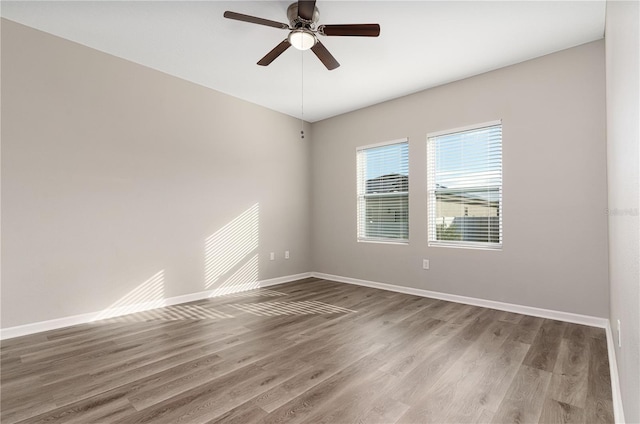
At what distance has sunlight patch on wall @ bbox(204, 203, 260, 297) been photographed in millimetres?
4180

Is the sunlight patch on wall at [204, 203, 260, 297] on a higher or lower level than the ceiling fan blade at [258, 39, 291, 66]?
lower

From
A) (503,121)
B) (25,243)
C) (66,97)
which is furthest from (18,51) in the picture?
(503,121)

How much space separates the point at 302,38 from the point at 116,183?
8.20 ft

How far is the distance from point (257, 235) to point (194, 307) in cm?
144

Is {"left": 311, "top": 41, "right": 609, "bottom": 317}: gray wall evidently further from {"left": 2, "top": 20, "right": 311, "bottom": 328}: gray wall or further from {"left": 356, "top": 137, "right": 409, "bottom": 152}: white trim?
{"left": 2, "top": 20, "right": 311, "bottom": 328}: gray wall

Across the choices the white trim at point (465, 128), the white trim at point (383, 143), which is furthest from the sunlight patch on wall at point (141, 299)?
the white trim at point (465, 128)

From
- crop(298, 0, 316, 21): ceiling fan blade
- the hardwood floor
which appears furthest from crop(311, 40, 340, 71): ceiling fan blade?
the hardwood floor

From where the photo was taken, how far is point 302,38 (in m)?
2.56

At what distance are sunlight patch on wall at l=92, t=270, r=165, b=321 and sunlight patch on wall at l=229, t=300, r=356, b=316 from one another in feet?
2.94

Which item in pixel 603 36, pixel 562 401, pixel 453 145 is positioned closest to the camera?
pixel 562 401

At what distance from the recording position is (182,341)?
2.63 meters

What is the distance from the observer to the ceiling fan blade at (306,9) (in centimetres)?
223

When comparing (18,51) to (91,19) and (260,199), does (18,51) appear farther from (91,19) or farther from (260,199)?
(260,199)

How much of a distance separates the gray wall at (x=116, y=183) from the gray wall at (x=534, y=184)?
7.63ft
